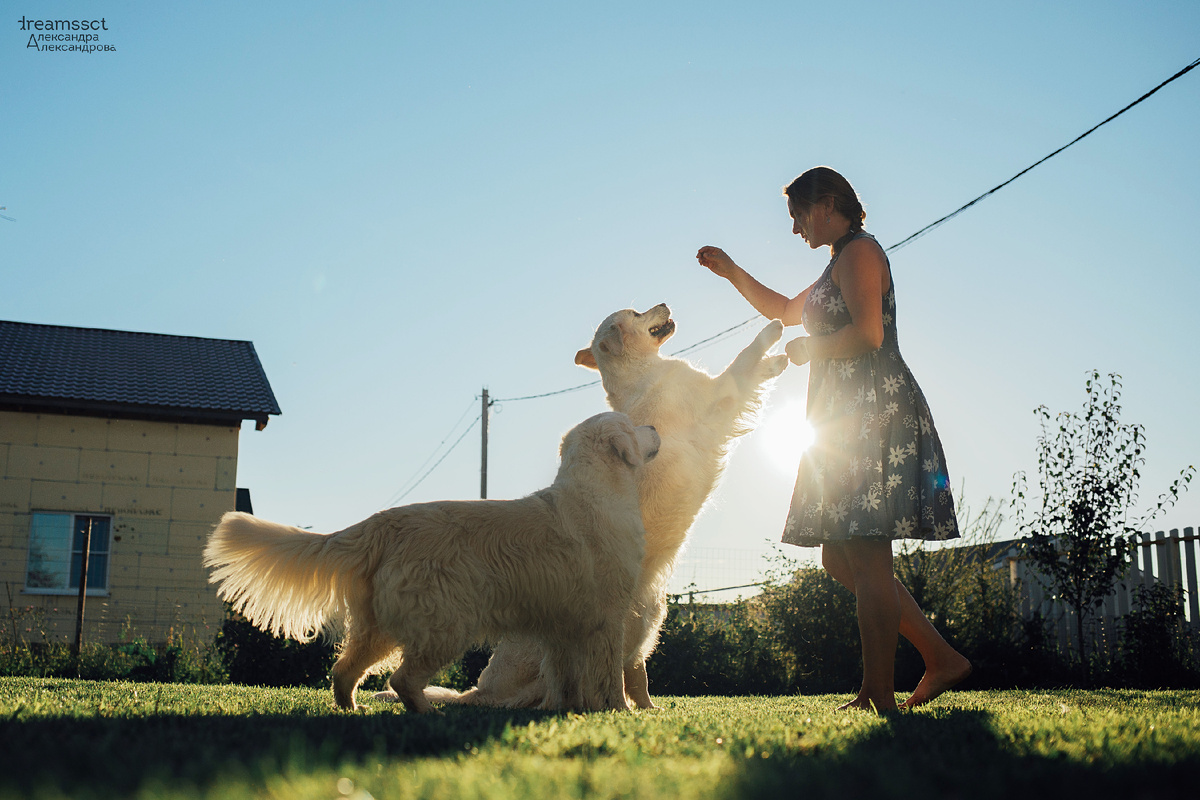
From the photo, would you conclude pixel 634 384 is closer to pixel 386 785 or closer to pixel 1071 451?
pixel 386 785

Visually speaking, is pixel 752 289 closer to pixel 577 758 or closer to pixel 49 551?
pixel 577 758

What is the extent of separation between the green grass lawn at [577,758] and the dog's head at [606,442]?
1717mm

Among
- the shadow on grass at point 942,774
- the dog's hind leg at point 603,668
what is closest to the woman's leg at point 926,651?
the dog's hind leg at point 603,668

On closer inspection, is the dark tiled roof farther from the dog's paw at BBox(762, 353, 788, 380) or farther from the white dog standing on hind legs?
the dog's paw at BBox(762, 353, 788, 380)

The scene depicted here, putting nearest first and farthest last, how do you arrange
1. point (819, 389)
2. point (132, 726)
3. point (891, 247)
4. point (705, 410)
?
point (132, 726)
point (819, 389)
point (705, 410)
point (891, 247)

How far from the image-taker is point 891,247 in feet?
38.4

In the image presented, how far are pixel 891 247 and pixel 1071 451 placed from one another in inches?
138

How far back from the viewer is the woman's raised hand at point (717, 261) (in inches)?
220

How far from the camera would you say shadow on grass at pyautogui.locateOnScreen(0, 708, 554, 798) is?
1521mm

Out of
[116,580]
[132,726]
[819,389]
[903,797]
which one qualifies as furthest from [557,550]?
[116,580]

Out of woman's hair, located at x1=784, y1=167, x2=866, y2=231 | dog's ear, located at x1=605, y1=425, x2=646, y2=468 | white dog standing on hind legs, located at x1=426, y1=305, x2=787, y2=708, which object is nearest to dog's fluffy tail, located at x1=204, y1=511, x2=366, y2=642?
white dog standing on hind legs, located at x1=426, y1=305, x2=787, y2=708

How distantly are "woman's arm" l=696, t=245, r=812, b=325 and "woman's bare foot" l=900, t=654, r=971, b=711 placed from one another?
2.30 meters

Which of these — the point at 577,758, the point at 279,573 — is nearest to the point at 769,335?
the point at 279,573

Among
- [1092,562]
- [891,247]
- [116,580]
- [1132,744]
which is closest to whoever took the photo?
[1132,744]
